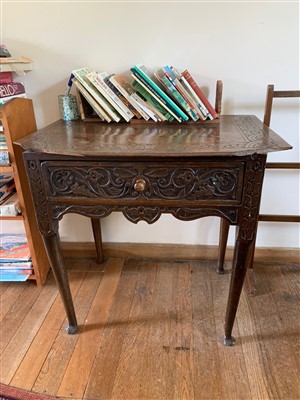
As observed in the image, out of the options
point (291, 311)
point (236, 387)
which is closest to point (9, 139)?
point (236, 387)

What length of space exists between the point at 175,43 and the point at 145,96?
0.88 feet

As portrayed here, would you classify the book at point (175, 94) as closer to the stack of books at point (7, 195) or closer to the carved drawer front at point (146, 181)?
the carved drawer front at point (146, 181)

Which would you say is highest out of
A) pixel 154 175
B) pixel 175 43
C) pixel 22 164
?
pixel 175 43

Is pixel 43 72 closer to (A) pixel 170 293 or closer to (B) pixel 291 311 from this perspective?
(A) pixel 170 293

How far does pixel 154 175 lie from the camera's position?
93 centimetres

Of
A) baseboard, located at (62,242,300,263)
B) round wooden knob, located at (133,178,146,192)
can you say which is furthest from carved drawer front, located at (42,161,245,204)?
baseboard, located at (62,242,300,263)

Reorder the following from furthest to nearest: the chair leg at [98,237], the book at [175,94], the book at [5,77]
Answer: the chair leg at [98,237] < the book at [5,77] < the book at [175,94]

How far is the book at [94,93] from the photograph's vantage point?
46.9 inches

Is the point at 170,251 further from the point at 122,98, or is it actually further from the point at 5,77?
the point at 5,77

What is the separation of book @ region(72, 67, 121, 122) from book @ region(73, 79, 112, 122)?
0.04 feet

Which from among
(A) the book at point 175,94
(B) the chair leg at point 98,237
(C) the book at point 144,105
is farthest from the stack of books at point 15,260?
(A) the book at point 175,94

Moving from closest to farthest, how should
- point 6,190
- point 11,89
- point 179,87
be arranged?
point 179,87, point 11,89, point 6,190

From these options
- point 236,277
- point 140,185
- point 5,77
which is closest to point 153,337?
point 236,277

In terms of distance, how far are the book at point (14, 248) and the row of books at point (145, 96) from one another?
741mm
